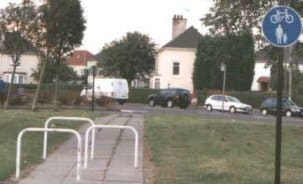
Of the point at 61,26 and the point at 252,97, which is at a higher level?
the point at 61,26

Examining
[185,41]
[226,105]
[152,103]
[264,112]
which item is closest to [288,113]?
[264,112]

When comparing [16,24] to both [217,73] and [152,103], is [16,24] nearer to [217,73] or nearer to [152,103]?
[152,103]

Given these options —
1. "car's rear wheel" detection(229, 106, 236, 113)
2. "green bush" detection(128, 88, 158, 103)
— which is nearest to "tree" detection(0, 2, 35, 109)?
"car's rear wheel" detection(229, 106, 236, 113)

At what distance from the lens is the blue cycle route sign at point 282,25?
11633 millimetres

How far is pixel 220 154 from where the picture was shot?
17594 millimetres

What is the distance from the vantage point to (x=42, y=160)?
1568 cm

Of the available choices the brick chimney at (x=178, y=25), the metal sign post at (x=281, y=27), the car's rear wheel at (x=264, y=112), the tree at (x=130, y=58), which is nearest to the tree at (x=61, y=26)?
the car's rear wheel at (x=264, y=112)

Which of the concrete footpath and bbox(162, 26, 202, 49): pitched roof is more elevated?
bbox(162, 26, 202, 49): pitched roof

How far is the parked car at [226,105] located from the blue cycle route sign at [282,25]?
1956 inches

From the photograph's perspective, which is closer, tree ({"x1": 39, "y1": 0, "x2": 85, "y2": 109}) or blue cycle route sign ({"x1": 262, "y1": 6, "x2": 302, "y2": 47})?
blue cycle route sign ({"x1": 262, "y1": 6, "x2": 302, "y2": 47})

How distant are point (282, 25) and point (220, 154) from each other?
21.0 ft

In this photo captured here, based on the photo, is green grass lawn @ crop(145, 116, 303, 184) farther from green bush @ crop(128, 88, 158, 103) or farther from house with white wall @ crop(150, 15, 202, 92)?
house with white wall @ crop(150, 15, 202, 92)

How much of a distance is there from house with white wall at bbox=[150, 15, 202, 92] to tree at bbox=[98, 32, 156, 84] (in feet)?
4.95

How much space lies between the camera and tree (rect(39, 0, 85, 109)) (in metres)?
39.0
